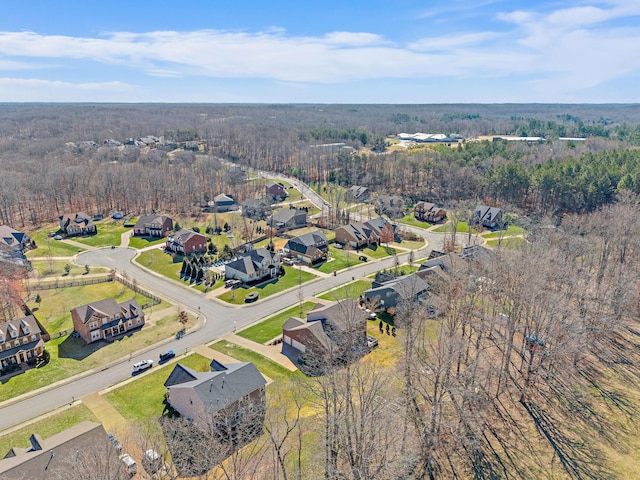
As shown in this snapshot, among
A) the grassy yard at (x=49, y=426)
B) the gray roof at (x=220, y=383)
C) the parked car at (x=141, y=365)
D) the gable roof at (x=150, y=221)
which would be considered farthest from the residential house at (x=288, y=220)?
the grassy yard at (x=49, y=426)

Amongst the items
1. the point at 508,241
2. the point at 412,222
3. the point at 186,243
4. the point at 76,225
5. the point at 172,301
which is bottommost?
the point at 172,301

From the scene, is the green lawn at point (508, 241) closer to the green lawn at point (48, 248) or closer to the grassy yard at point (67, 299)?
the grassy yard at point (67, 299)

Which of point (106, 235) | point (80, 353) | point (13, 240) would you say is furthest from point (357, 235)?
point (13, 240)

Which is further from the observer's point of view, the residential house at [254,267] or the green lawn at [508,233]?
the green lawn at [508,233]

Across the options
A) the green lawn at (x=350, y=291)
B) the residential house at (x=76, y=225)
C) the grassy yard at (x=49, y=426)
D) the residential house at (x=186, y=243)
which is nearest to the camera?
the grassy yard at (x=49, y=426)

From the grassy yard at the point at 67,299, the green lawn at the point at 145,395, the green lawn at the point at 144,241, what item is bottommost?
the grassy yard at the point at 67,299

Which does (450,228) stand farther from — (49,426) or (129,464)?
(49,426)
